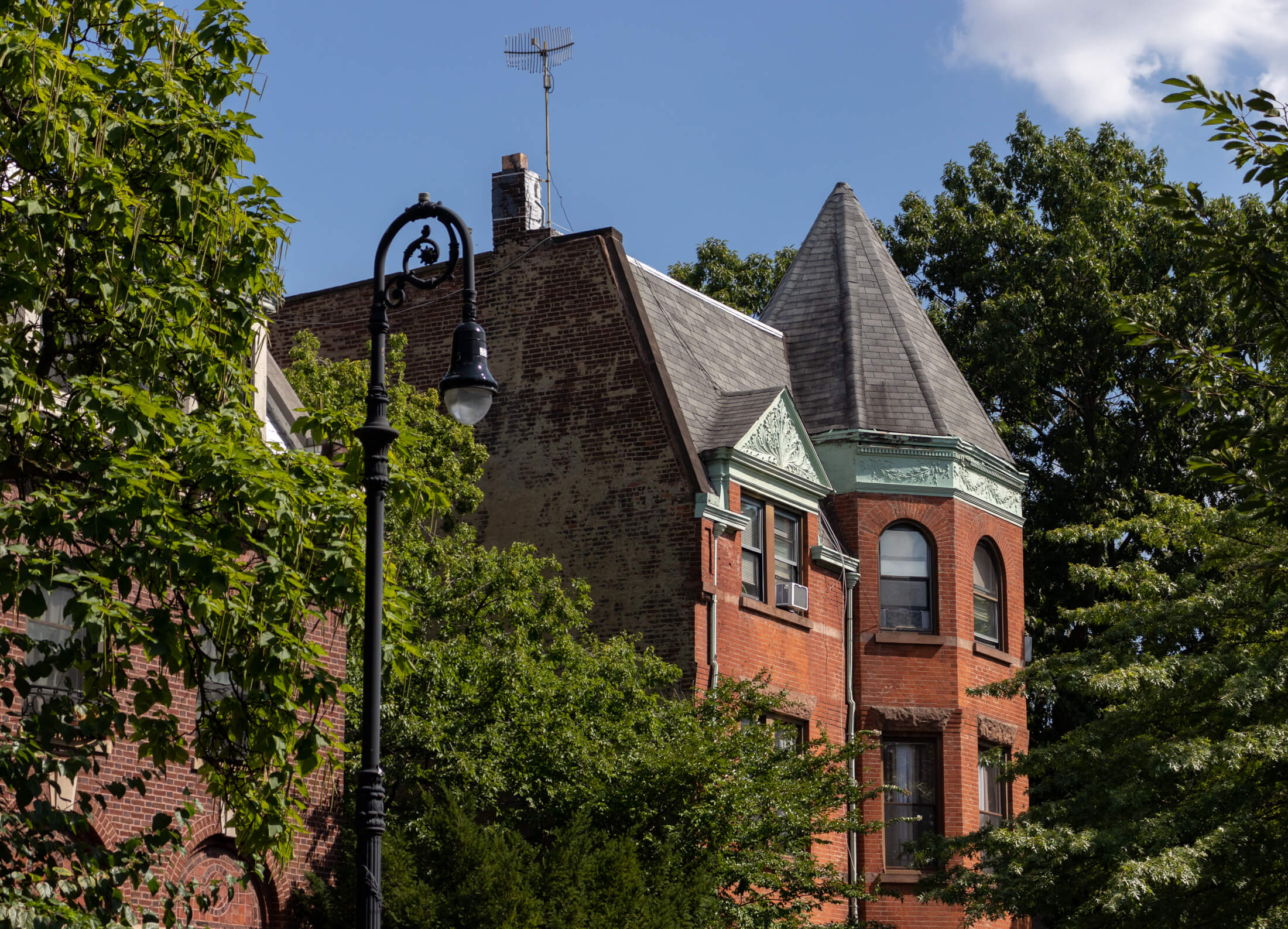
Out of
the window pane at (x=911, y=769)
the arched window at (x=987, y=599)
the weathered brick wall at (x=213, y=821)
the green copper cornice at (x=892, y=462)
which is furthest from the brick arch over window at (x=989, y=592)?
the weathered brick wall at (x=213, y=821)

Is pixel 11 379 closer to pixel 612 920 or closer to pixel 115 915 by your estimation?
pixel 115 915

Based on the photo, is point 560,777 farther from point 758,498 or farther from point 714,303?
point 714,303

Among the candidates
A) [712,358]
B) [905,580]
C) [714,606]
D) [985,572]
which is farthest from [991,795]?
[712,358]

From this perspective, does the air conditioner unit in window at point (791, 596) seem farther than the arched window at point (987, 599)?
No

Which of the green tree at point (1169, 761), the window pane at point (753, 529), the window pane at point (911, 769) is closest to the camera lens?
the green tree at point (1169, 761)

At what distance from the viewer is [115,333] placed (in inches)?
428

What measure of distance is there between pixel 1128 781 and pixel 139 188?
13.2 meters

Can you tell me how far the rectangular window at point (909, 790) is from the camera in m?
26.4

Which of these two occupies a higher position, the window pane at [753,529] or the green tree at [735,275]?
the green tree at [735,275]

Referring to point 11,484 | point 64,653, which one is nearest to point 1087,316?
point 11,484

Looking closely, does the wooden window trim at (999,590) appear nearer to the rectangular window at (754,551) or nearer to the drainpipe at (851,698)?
the drainpipe at (851,698)

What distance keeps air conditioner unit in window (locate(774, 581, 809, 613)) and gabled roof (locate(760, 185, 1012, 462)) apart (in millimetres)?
3440

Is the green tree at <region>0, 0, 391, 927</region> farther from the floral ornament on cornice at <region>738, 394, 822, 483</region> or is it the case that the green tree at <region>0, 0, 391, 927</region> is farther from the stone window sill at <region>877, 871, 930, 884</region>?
the stone window sill at <region>877, 871, 930, 884</region>

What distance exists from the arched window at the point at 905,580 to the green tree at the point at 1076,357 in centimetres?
867
